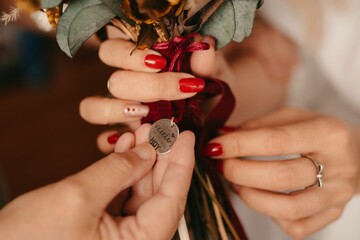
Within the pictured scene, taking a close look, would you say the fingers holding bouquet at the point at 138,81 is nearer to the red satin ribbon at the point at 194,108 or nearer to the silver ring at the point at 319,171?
the red satin ribbon at the point at 194,108

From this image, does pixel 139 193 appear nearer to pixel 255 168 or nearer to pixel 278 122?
pixel 255 168

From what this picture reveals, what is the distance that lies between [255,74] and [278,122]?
0.38 m

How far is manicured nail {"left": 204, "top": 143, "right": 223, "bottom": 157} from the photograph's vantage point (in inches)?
25.5

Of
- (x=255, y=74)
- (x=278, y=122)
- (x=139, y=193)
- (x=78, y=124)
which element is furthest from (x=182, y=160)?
(x=78, y=124)

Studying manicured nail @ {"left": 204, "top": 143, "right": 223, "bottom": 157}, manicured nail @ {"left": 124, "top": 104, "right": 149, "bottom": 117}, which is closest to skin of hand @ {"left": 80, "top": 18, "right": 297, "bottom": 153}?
manicured nail @ {"left": 124, "top": 104, "right": 149, "bottom": 117}

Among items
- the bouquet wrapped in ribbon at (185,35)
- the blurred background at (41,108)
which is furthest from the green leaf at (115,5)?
the blurred background at (41,108)

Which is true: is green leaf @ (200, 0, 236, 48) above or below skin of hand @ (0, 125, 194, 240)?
above

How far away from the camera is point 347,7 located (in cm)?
100

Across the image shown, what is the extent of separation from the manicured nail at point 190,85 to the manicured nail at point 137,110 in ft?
0.27

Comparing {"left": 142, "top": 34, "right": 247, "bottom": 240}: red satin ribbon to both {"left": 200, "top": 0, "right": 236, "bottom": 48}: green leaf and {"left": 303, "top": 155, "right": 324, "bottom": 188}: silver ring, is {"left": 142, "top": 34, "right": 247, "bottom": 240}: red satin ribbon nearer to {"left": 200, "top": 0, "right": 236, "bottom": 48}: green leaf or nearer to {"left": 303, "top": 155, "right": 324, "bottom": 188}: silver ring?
{"left": 200, "top": 0, "right": 236, "bottom": 48}: green leaf

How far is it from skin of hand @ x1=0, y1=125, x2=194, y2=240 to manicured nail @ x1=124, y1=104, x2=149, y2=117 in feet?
0.29

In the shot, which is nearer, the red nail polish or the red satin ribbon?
the red satin ribbon

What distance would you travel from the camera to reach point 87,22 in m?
0.51

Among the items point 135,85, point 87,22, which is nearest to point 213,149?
point 135,85
